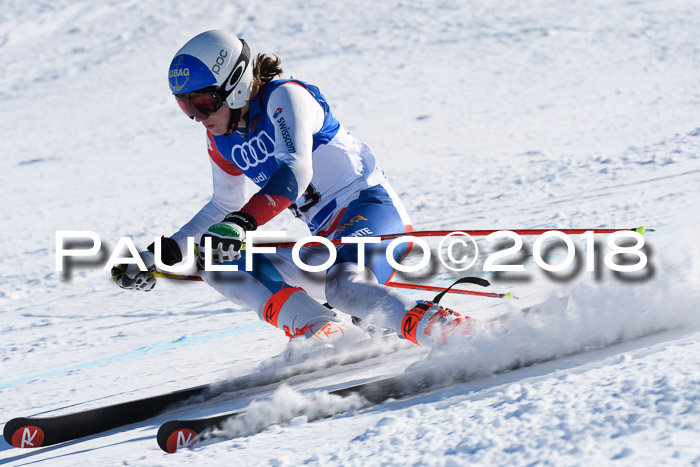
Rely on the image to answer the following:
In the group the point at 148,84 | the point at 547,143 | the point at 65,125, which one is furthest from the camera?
the point at 148,84

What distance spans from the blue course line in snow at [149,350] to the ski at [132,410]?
0.95m

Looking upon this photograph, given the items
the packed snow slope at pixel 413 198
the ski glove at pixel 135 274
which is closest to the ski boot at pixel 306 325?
the packed snow slope at pixel 413 198

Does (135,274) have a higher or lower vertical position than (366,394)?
higher

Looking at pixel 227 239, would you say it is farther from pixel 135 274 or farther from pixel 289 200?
pixel 135 274

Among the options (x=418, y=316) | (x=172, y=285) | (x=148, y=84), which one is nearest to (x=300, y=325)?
(x=418, y=316)

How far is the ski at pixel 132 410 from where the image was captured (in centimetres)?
262

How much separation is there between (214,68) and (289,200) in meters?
0.57

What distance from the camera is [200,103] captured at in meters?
2.95

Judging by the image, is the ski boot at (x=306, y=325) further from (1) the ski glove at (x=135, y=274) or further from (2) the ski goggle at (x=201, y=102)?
(2) the ski goggle at (x=201, y=102)

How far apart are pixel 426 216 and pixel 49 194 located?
14.4 ft

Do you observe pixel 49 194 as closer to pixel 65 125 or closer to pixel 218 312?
pixel 65 125

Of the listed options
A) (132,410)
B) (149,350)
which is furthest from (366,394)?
(149,350)

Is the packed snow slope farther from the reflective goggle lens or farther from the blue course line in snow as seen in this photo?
the reflective goggle lens

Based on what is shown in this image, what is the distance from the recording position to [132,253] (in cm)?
314
